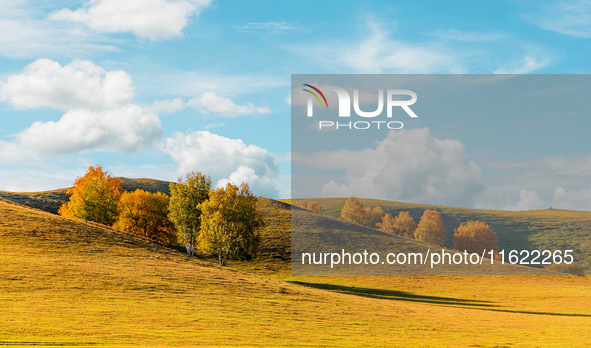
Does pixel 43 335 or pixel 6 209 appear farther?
pixel 6 209

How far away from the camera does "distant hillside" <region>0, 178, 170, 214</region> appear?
11938 centimetres

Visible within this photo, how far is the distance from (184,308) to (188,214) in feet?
155

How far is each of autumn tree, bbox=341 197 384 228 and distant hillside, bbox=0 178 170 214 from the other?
240 ft

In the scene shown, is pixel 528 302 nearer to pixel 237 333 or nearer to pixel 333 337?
pixel 333 337

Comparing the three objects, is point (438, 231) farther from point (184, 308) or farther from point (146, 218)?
point (184, 308)

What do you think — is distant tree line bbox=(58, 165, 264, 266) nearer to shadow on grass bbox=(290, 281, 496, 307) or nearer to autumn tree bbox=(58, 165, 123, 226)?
autumn tree bbox=(58, 165, 123, 226)

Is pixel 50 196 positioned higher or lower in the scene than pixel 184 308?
higher

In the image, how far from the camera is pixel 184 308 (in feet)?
85.6

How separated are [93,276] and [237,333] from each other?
1670 centimetres

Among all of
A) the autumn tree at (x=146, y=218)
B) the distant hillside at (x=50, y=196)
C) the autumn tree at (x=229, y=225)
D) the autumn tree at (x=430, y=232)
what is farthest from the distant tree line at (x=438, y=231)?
the autumn tree at (x=229, y=225)

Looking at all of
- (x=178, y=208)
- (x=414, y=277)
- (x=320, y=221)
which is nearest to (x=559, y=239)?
(x=320, y=221)

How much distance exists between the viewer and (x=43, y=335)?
697 inches

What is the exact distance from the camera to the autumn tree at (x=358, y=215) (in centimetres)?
15750

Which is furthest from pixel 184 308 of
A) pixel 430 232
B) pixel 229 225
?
pixel 430 232
